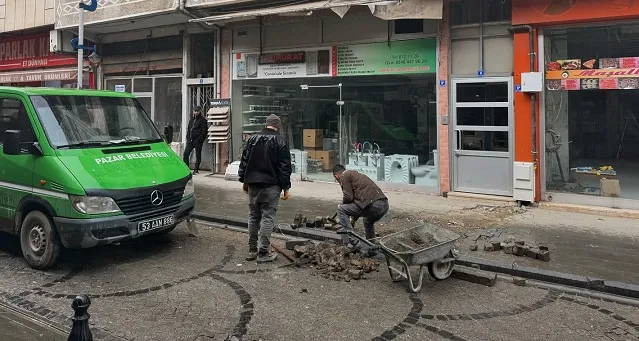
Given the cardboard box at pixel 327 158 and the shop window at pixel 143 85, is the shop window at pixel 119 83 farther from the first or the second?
the cardboard box at pixel 327 158

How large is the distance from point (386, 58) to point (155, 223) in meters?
A: 6.92

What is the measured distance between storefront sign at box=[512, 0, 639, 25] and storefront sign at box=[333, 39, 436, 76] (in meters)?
1.86

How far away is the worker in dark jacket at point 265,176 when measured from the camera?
6.30 m

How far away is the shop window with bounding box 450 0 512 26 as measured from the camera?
9891mm

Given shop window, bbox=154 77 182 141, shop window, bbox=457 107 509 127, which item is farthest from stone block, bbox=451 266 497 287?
shop window, bbox=154 77 182 141

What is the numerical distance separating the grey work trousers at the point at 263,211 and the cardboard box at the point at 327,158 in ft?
20.1

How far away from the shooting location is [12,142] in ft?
19.4

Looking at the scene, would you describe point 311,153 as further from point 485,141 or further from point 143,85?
point 143,85

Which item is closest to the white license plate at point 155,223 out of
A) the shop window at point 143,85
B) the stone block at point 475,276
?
the stone block at point 475,276

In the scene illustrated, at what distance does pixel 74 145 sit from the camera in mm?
6195

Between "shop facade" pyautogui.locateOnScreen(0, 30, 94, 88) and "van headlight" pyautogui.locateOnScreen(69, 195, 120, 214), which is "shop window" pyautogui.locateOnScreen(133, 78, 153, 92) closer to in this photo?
"shop facade" pyautogui.locateOnScreen(0, 30, 94, 88)

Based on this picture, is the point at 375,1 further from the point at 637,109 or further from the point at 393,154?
the point at 637,109

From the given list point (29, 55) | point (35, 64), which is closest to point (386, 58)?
point (35, 64)

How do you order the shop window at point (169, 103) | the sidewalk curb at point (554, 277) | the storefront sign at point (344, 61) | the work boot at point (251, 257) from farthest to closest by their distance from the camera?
the shop window at point (169, 103), the storefront sign at point (344, 61), the work boot at point (251, 257), the sidewalk curb at point (554, 277)
